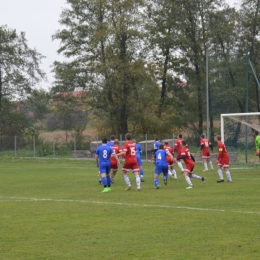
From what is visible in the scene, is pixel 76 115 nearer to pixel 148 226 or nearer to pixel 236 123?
pixel 236 123

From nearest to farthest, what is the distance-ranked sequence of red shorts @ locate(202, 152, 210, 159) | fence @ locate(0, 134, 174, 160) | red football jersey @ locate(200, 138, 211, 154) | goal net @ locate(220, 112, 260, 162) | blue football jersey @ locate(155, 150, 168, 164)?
1. blue football jersey @ locate(155, 150, 168, 164)
2. red football jersey @ locate(200, 138, 211, 154)
3. red shorts @ locate(202, 152, 210, 159)
4. goal net @ locate(220, 112, 260, 162)
5. fence @ locate(0, 134, 174, 160)

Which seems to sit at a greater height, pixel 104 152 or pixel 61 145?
pixel 61 145

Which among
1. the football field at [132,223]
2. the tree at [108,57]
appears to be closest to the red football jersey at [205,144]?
the football field at [132,223]

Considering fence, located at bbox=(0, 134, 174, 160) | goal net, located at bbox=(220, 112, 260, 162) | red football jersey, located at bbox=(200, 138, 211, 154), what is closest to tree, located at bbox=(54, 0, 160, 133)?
fence, located at bbox=(0, 134, 174, 160)

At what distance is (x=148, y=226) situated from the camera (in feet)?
41.8

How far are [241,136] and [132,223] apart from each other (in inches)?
1012

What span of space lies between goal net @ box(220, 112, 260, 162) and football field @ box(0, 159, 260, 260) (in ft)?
48.4

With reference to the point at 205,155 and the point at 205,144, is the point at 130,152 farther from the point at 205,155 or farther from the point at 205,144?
the point at 205,155

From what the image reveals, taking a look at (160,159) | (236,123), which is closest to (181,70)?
(236,123)

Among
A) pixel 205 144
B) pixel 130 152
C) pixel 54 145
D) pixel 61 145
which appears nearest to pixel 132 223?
pixel 130 152

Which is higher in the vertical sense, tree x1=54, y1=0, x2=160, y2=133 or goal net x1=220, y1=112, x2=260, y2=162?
tree x1=54, y1=0, x2=160, y2=133

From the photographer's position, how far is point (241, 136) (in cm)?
3803

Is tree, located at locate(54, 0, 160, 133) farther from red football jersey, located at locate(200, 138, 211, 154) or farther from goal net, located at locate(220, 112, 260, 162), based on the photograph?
red football jersey, located at locate(200, 138, 211, 154)

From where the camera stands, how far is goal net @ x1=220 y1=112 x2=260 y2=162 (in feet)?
122
